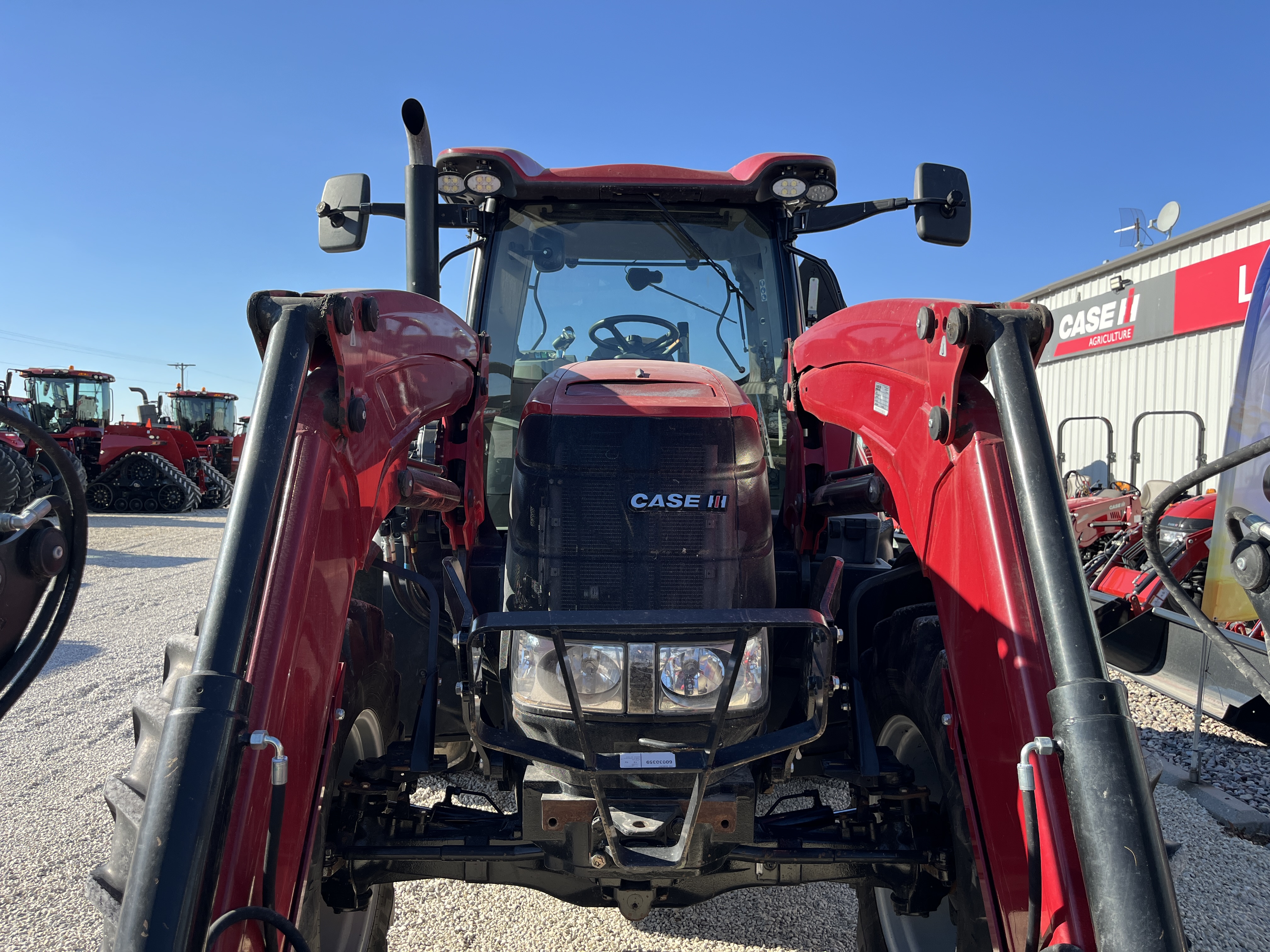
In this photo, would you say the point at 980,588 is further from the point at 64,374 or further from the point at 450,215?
the point at 64,374

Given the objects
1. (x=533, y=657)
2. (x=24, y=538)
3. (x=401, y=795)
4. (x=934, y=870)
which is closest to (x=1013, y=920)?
(x=934, y=870)

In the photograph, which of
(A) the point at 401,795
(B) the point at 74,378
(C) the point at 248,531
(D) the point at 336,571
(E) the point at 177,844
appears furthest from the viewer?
(B) the point at 74,378

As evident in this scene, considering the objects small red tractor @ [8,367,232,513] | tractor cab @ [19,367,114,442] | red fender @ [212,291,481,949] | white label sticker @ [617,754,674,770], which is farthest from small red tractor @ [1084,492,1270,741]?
tractor cab @ [19,367,114,442]

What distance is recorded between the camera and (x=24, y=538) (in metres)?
1.45

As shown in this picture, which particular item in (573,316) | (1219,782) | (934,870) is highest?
(573,316)

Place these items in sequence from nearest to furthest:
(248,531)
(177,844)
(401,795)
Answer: (177,844), (248,531), (401,795)

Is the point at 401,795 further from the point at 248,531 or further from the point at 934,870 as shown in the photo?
the point at 934,870

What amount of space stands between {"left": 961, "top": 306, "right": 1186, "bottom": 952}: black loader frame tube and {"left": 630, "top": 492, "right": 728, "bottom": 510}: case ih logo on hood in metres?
0.67

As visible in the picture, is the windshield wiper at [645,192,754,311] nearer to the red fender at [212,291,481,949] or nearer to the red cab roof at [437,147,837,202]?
the red cab roof at [437,147,837,202]

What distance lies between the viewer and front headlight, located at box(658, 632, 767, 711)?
1.73m

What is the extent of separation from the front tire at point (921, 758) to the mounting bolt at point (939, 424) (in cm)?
47

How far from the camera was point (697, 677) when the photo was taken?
5.70 ft

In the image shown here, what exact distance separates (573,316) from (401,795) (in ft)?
5.85

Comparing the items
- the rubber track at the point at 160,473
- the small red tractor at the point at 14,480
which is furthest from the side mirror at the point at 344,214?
the rubber track at the point at 160,473
